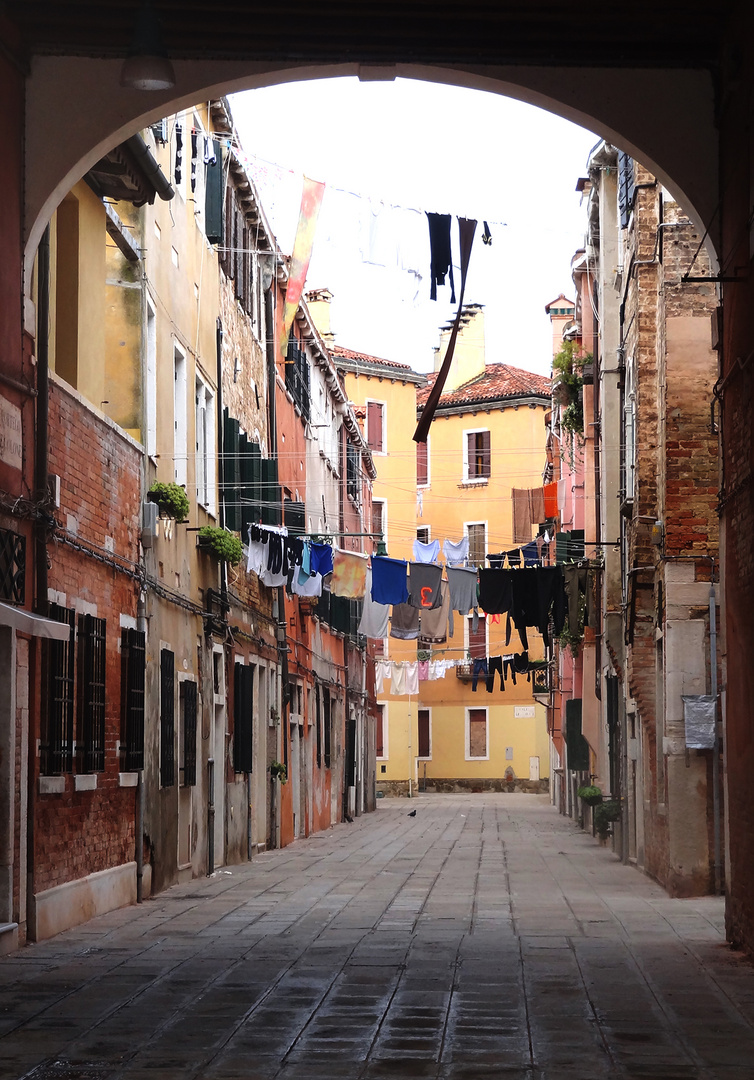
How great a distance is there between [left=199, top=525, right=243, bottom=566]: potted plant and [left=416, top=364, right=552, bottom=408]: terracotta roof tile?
120 feet

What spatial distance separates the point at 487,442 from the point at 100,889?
143ft

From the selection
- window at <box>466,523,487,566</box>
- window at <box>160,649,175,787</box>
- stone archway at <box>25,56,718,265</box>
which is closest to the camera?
stone archway at <box>25,56,718,265</box>

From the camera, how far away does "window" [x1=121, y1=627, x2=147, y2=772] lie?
45.5 ft

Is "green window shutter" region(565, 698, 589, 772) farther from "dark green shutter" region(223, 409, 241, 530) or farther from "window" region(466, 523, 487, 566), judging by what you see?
"window" region(466, 523, 487, 566)

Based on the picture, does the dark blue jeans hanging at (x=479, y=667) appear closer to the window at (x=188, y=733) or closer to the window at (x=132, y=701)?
the window at (x=188, y=733)

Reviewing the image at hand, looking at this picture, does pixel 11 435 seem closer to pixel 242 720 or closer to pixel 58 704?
pixel 58 704

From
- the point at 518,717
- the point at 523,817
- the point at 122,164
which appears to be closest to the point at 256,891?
the point at 122,164

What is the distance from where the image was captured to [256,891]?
50.6ft

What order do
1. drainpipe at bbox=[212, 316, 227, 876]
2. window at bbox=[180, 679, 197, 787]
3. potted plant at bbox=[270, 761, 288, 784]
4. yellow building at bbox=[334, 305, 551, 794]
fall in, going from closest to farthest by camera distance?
window at bbox=[180, 679, 197, 787], drainpipe at bbox=[212, 316, 227, 876], potted plant at bbox=[270, 761, 288, 784], yellow building at bbox=[334, 305, 551, 794]

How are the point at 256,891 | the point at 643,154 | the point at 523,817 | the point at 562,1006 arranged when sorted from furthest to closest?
the point at 523,817 → the point at 256,891 → the point at 643,154 → the point at 562,1006

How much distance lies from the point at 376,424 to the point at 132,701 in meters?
39.2

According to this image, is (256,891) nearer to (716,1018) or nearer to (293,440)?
(716,1018)

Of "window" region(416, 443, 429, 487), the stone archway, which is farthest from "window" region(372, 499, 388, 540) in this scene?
the stone archway

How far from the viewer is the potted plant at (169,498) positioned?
1506 centimetres
